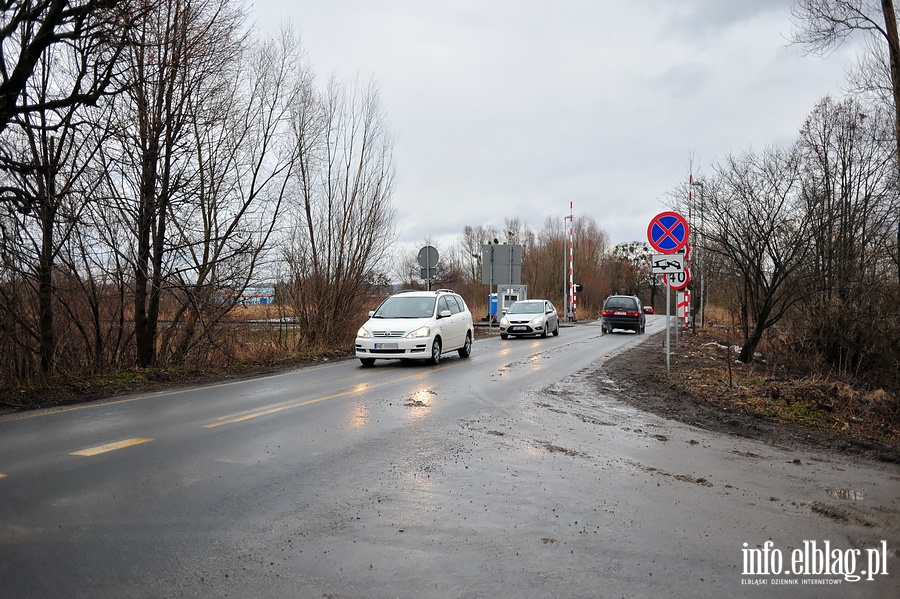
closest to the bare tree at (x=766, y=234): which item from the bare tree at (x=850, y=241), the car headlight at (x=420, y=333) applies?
the bare tree at (x=850, y=241)

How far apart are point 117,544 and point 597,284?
61297 mm

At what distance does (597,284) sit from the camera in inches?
2484

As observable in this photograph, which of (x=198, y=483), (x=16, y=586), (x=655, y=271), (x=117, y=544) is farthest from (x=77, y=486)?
(x=655, y=271)

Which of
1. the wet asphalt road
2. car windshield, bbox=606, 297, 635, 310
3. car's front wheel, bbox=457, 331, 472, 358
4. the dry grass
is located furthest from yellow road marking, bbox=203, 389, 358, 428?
car windshield, bbox=606, 297, 635, 310

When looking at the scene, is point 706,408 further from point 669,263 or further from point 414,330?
point 414,330

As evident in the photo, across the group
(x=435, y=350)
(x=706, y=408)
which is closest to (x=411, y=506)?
(x=706, y=408)

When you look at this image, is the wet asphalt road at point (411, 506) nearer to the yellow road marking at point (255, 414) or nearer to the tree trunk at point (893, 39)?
the yellow road marking at point (255, 414)

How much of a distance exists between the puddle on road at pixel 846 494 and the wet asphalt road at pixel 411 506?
0.03 metres

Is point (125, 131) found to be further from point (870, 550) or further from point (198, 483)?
point (870, 550)

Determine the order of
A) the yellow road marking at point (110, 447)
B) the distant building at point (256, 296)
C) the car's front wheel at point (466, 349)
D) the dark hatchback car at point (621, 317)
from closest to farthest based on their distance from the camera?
1. the yellow road marking at point (110, 447)
2. the distant building at point (256, 296)
3. the car's front wheel at point (466, 349)
4. the dark hatchback car at point (621, 317)

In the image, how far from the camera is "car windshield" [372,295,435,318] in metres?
16.3

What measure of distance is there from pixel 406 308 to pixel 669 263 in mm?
6640

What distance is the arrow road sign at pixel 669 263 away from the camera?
12.6m

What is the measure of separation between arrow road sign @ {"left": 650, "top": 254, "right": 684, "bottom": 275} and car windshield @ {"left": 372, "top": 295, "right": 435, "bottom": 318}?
586 centimetres
